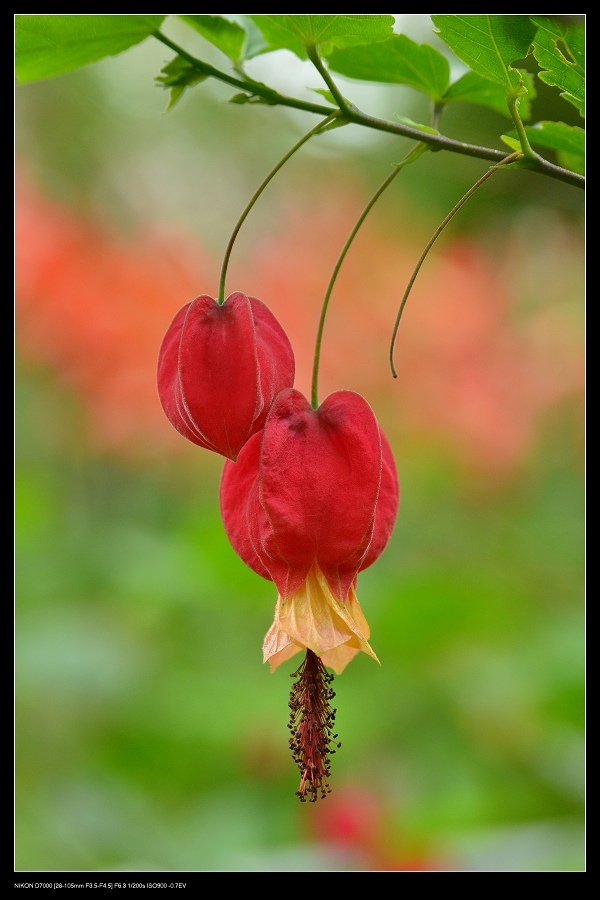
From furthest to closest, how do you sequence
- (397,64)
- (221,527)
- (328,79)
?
(221,527) < (397,64) < (328,79)

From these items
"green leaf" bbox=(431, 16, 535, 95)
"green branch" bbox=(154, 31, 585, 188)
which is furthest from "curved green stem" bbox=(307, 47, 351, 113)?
"green leaf" bbox=(431, 16, 535, 95)

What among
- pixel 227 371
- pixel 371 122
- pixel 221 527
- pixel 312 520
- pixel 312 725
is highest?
pixel 221 527

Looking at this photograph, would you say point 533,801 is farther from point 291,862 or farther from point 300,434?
point 300,434

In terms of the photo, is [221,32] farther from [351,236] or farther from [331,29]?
[351,236]

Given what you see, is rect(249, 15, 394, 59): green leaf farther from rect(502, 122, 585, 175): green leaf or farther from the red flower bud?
the red flower bud

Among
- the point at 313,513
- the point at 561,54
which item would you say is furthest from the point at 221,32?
the point at 313,513

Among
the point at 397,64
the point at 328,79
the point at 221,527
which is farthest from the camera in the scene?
the point at 221,527
